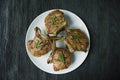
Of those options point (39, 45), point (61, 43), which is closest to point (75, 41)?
point (61, 43)

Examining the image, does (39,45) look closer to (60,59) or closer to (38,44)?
(38,44)

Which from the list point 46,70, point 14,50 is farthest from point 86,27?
point 14,50

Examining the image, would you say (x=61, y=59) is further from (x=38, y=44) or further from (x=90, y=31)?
(x=90, y=31)

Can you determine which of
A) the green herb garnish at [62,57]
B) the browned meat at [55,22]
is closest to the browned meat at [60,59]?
the green herb garnish at [62,57]

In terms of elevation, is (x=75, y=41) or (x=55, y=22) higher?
(x=55, y=22)

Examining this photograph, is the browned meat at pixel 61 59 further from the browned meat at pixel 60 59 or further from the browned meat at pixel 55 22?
the browned meat at pixel 55 22

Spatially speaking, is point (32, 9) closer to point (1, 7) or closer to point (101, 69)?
point (1, 7)

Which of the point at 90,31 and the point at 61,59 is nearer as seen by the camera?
the point at 61,59
